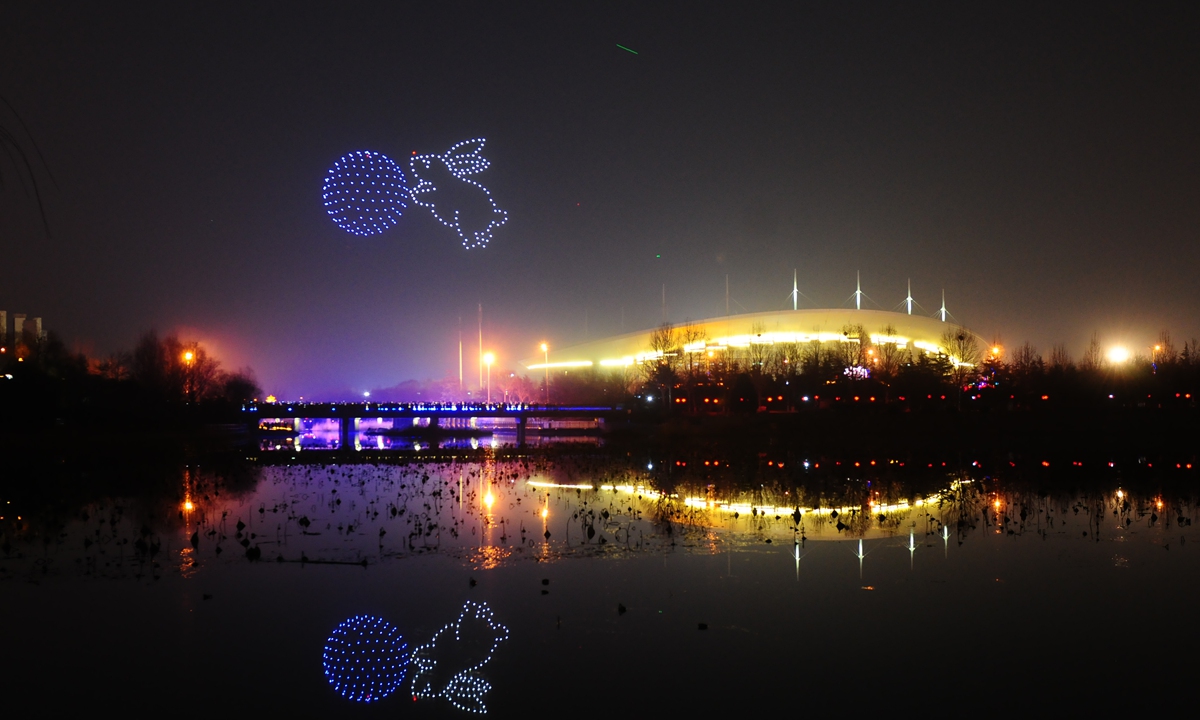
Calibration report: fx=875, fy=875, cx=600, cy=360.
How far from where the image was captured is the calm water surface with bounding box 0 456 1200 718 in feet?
34.0

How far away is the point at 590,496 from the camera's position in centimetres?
2908

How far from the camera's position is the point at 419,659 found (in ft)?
37.7

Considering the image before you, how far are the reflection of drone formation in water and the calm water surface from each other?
0.05 m

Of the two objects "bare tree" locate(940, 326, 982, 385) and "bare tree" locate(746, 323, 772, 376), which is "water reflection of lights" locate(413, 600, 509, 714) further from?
"bare tree" locate(746, 323, 772, 376)

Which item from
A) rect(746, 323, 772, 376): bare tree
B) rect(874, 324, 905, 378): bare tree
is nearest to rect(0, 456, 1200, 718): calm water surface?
rect(874, 324, 905, 378): bare tree

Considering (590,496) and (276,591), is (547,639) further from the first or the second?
(590,496)

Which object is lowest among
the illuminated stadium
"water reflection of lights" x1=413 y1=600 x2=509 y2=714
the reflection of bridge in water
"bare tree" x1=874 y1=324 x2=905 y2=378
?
"water reflection of lights" x1=413 y1=600 x2=509 y2=714

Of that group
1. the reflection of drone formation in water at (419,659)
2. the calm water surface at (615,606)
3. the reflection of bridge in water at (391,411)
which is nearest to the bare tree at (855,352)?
the reflection of bridge in water at (391,411)

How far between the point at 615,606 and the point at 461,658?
3.18m

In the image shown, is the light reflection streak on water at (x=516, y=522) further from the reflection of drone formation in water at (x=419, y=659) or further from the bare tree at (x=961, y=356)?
the bare tree at (x=961, y=356)

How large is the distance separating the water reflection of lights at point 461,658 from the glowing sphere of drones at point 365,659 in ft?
0.98

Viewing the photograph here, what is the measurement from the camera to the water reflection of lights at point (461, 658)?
10.3m

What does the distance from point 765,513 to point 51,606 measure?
16.6 m

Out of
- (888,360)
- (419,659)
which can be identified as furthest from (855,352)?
(419,659)
